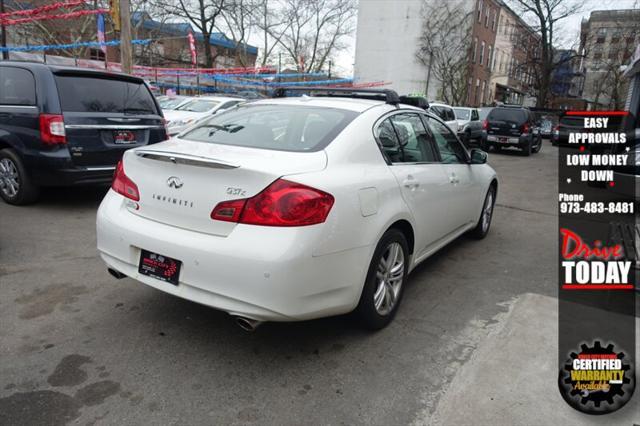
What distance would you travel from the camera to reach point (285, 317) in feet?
8.18

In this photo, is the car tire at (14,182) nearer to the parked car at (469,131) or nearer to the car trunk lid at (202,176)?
the car trunk lid at (202,176)

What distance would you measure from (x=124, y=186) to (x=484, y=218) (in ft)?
13.5

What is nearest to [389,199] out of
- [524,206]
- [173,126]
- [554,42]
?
[524,206]

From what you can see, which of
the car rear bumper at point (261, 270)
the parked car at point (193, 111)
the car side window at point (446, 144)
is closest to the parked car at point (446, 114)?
the parked car at point (193, 111)

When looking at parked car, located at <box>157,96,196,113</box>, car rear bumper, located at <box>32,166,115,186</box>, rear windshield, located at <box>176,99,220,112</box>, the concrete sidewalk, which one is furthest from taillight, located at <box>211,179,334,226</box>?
parked car, located at <box>157,96,196,113</box>

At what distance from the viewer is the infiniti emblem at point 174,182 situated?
2731mm

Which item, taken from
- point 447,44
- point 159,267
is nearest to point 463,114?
point 159,267

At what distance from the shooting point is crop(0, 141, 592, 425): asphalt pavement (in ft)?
7.72

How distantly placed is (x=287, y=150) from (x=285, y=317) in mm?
1031

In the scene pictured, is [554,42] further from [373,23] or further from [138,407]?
[138,407]

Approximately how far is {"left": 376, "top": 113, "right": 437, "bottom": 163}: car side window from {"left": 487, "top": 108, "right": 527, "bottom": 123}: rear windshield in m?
14.4

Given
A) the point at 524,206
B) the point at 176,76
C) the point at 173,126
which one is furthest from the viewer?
the point at 176,76

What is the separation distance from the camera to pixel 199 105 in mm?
11953

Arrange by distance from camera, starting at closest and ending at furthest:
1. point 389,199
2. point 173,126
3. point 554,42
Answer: point 389,199 < point 173,126 < point 554,42
